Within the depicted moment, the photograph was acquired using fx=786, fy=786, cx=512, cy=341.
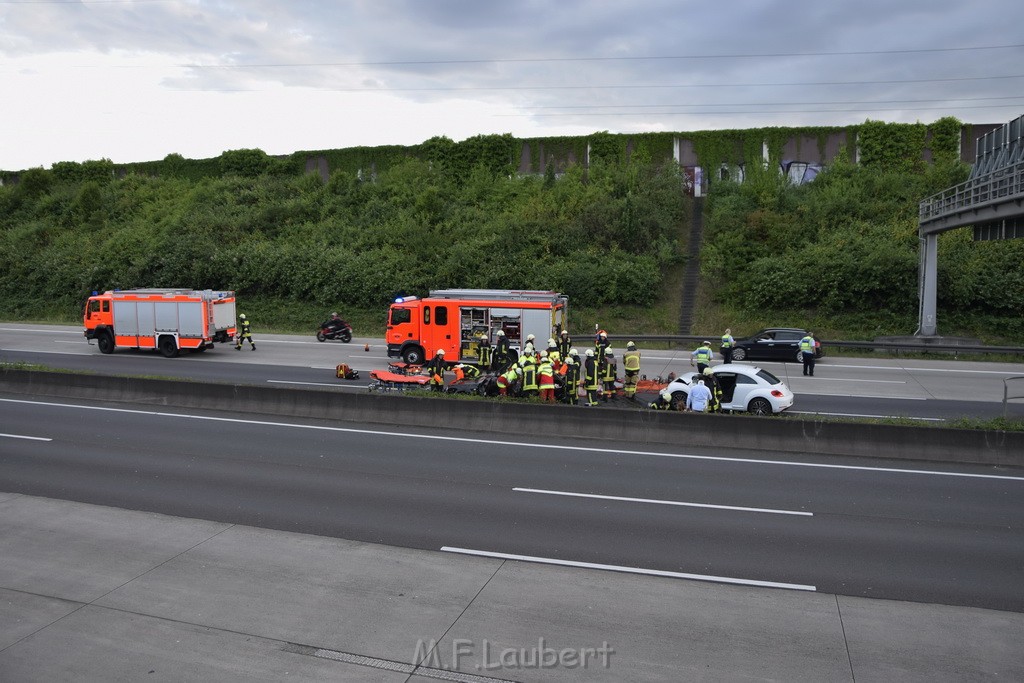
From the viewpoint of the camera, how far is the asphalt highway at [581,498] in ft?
32.8

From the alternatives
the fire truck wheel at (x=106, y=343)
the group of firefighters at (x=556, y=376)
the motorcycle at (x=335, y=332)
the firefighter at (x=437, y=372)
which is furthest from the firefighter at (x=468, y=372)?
the fire truck wheel at (x=106, y=343)

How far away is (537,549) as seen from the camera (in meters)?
10.4

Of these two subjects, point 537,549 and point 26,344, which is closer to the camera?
point 537,549

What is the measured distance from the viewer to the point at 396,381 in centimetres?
2198

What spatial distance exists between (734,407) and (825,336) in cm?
1760

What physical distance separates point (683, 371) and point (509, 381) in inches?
427

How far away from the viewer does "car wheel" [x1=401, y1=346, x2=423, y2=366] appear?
2795 centimetres

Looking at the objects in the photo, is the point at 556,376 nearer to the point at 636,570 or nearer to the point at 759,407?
the point at 759,407

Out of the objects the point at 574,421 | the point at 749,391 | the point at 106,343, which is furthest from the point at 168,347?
the point at 749,391

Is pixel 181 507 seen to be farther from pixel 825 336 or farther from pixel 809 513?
pixel 825 336

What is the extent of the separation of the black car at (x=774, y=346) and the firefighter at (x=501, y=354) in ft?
31.2

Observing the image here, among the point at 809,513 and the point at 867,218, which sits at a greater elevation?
the point at 867,218

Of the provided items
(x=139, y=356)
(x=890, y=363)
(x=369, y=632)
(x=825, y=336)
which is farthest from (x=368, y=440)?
(x=825, y=336)

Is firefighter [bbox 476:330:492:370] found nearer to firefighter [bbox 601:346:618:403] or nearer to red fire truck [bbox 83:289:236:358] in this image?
firefighter [bbox 601:346:618:403]
